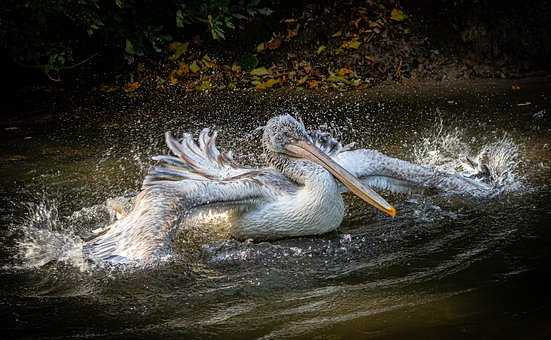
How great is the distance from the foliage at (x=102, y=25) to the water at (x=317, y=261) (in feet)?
5.60

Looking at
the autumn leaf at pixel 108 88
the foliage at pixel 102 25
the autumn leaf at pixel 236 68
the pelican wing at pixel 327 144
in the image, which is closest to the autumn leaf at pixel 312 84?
the autumn leaf at pixel 236 68

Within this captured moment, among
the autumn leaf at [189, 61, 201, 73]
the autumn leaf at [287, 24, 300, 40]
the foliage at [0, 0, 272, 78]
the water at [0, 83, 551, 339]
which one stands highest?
the foliage at [0, 0, 272, 78]

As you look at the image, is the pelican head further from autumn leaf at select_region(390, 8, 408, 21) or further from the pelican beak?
autumn leaf at select_region(390, 8, 408, 21)

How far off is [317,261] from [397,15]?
5.29 m

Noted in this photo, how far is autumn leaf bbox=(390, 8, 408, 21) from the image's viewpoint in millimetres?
8758

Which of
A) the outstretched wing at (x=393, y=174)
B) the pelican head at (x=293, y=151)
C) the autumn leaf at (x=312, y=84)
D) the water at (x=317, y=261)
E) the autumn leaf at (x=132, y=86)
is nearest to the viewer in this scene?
the water at (x=317, y=261)

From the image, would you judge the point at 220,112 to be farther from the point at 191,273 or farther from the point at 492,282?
the point at 492,282

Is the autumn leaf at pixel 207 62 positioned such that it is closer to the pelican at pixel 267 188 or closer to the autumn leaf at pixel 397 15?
the autumn leaf at pixel 397 15

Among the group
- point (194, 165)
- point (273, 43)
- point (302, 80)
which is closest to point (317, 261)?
point (194, 165)

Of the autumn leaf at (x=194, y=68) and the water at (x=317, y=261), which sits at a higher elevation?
the autumn leaf at (x=194, y=68)

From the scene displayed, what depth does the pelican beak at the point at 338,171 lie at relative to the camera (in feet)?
14.2

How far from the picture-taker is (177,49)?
8.90 metres

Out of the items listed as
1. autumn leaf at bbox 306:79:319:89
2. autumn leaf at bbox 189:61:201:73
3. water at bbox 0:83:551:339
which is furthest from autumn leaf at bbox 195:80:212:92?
water at bbox 0:83:551:339

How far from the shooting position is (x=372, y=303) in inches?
137
